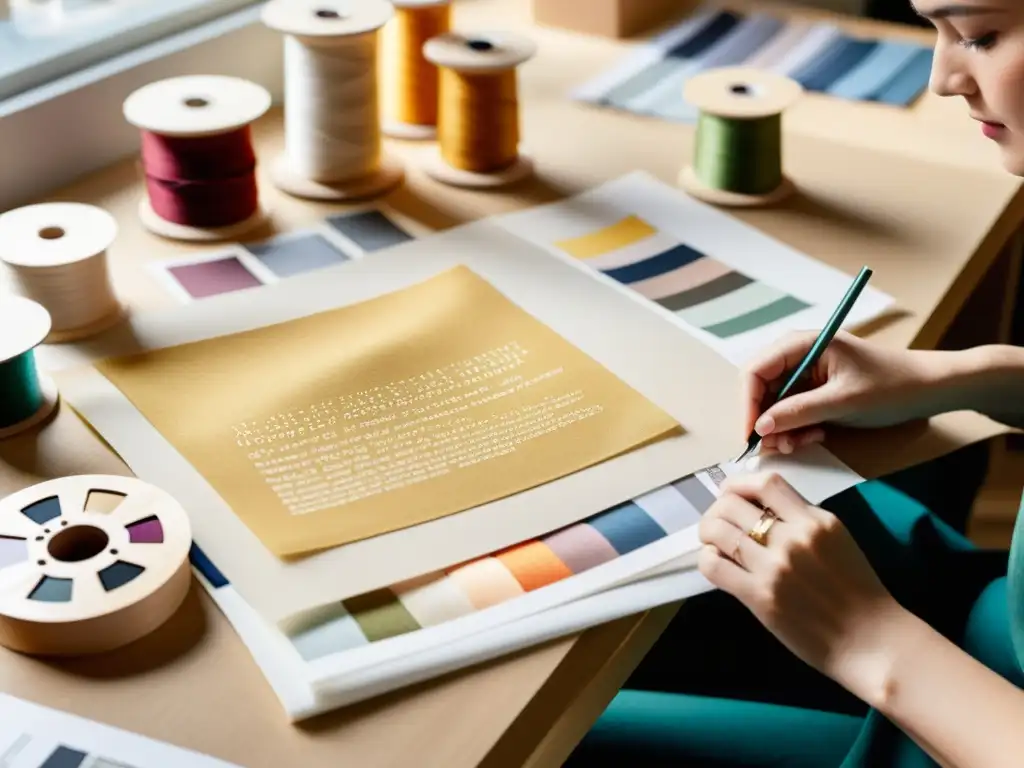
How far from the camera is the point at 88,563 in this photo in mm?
759

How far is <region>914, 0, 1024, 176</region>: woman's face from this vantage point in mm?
755

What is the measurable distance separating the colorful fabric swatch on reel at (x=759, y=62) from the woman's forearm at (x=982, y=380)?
1.77 feet

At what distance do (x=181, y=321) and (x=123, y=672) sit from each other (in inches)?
15.3

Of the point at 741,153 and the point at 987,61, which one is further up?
the point at 987,61

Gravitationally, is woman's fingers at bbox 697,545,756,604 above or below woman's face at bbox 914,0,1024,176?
below

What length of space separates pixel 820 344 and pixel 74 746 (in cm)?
57

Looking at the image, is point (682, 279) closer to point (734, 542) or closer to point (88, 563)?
point (734, 542)

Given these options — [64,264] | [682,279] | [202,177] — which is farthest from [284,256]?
[682,279]

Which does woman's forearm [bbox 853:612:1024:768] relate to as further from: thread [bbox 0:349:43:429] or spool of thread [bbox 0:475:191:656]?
thread [bbox 0:349:43:429]

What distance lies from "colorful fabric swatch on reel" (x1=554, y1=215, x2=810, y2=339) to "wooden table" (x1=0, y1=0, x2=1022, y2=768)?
0.09m

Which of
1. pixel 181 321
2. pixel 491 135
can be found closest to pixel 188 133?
pixel 181 321

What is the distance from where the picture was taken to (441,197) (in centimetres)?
127

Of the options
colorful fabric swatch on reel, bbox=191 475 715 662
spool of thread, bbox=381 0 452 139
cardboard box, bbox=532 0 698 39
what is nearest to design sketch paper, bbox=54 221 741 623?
colorful fabric swatch on reel, bbox=191 475 715 662

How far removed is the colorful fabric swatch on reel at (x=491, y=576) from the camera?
758 millimetres
